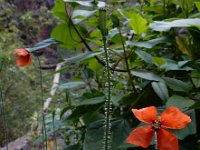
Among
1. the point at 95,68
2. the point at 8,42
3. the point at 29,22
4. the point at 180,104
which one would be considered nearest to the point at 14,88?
the point at 8,42

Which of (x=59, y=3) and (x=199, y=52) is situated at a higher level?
(x=59, y=3)

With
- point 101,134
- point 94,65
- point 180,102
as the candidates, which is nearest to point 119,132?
point 101,134

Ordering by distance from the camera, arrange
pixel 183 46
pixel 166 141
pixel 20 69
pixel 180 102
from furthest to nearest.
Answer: pixel 20 69 < pixel 183 46 < pixel 180 102 < pixel 166 141

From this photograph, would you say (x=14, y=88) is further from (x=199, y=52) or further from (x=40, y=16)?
(x=199, y=52)

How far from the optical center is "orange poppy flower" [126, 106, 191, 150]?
46 cm

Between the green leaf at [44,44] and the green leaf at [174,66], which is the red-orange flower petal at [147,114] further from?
the green leaf at [44,44]

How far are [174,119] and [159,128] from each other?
0.02 m

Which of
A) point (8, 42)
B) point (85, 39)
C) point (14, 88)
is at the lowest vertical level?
point (14, 88)

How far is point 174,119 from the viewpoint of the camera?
18.4 inches

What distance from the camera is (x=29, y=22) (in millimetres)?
5051

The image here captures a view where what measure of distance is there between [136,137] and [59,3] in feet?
1.59

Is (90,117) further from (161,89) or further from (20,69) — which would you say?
(20,69)

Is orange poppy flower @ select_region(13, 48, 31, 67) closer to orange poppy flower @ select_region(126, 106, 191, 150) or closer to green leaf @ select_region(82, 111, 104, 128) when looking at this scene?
green leaf @ select_region(82, 111, 104, 128)

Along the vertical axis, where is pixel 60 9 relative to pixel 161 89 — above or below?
above
